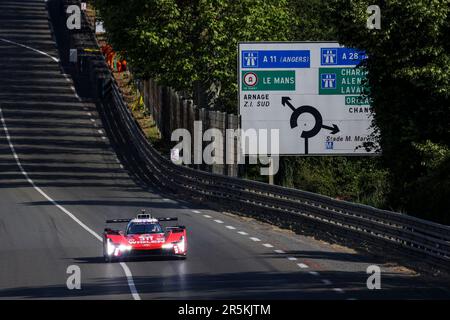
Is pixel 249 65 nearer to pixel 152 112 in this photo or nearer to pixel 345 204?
pixel 345 204

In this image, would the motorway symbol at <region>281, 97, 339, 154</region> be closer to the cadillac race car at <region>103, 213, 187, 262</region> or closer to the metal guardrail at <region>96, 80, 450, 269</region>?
the metal guardrail at <region>96, 80, 450, 269</region>

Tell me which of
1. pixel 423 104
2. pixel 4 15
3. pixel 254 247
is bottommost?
pixel 254 247

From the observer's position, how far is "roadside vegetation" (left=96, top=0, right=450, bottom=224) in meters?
35.7

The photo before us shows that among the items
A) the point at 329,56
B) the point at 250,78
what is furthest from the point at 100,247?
the point at 329,56

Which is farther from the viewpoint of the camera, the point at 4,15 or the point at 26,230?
the point at 4,15

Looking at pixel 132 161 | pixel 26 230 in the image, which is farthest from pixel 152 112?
pixel 26 230

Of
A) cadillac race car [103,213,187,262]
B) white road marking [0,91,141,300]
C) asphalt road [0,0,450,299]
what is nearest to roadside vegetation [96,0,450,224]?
asphalt road [0,0,450,299]

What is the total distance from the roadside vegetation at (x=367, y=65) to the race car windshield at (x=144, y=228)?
22.3 feet

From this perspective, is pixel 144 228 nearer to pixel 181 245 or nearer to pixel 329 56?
pixel 181 245

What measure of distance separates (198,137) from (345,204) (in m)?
21.9

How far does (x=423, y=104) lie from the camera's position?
3634cm
